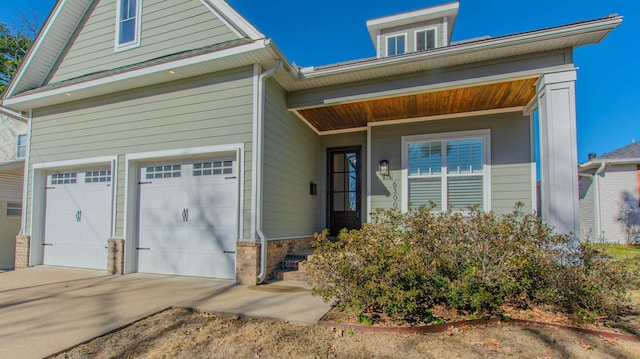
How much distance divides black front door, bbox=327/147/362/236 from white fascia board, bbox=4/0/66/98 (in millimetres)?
6878

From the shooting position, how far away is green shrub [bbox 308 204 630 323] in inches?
131

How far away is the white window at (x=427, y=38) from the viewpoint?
8344mm

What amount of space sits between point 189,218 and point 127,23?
15.1 ft

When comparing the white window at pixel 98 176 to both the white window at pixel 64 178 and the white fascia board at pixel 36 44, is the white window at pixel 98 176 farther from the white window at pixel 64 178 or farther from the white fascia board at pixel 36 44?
the white fascia board at pixel 36 44

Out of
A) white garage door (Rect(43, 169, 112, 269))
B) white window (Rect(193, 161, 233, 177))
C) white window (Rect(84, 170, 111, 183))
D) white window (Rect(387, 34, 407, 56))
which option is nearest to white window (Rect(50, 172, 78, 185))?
white garage door (Rect(43, 169, 112, 269))

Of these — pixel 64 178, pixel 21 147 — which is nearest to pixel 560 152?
pixel 64 178

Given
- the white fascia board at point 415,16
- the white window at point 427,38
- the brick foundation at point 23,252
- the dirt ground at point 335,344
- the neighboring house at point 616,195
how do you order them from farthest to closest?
1. the neighboring house at point 616,195
2. the white window at point 427,38
3. the white fascia board at point 415,16
4. the brick foundation at point 23,252
5. the dirt ground at point 335,344

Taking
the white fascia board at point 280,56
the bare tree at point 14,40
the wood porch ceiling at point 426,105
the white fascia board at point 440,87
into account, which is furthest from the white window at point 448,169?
the bare tree at point 14,40

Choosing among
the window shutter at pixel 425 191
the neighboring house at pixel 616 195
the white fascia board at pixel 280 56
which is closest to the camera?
the white fascia board at pixel 280 56

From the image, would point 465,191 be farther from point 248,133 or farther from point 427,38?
point 248,133

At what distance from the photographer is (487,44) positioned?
498 cm

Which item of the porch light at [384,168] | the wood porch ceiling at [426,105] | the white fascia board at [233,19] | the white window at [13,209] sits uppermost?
the white fascia board at [233,19]

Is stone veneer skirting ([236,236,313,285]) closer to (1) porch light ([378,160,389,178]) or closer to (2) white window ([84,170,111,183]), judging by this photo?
(1) porch light ([378,160,389,178])

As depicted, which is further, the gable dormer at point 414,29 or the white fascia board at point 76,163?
the gable dormer at point 414,29
